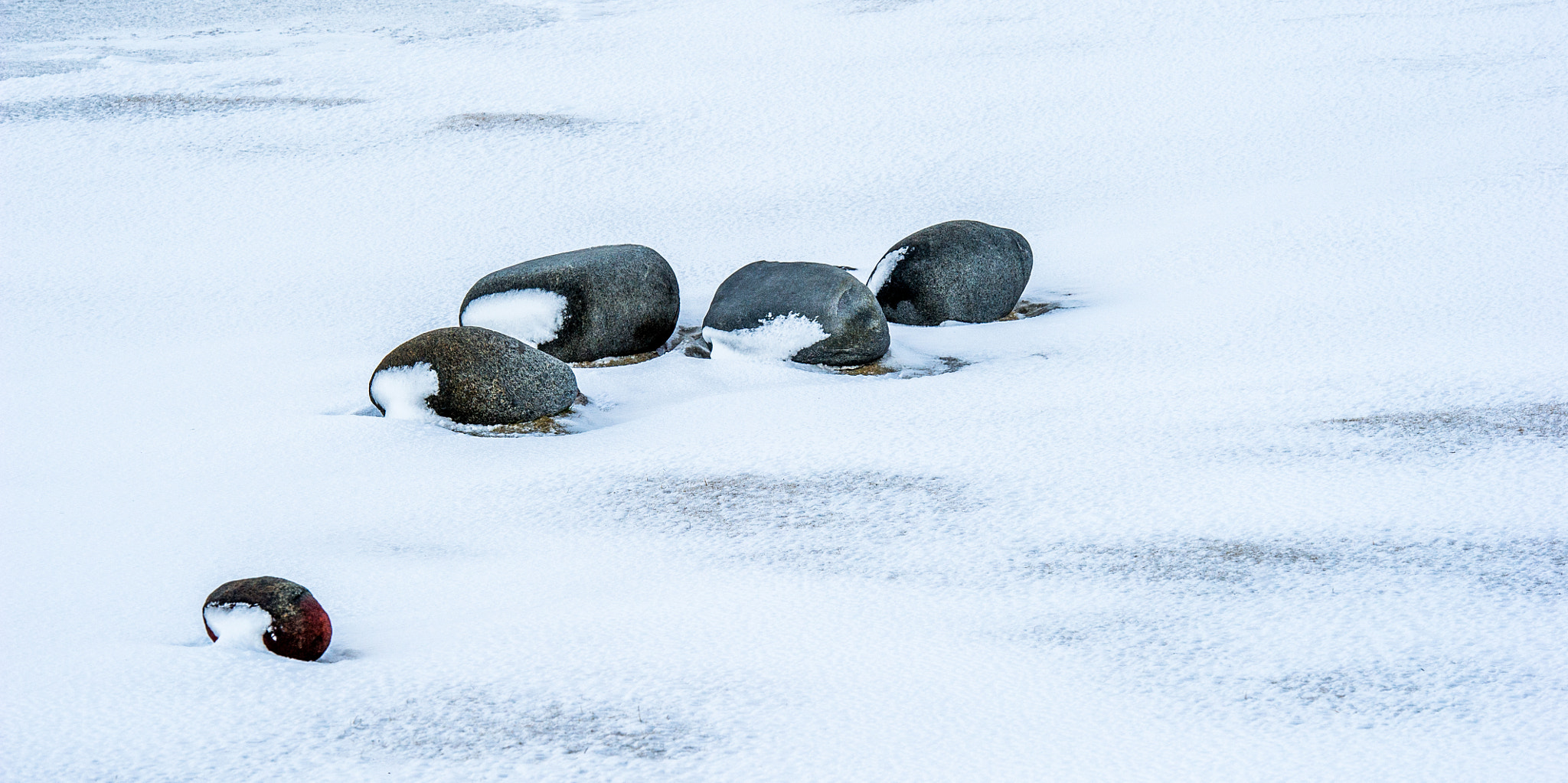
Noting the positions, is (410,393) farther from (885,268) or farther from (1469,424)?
(1469,424)

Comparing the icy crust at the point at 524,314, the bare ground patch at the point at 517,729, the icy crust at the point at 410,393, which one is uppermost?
the icy crust at the point at 524,314

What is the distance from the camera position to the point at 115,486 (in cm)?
329

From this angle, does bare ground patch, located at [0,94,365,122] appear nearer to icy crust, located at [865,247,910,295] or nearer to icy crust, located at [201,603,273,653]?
icy crust, located at [865,247,910,295]

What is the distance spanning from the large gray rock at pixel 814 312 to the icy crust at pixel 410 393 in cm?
115

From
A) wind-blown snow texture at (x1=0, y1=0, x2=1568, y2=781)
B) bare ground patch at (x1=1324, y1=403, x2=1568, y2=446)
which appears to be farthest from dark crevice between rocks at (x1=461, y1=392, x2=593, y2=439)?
bare ground patch at (x1=1324, y1=403, x2=1568, y2=446)

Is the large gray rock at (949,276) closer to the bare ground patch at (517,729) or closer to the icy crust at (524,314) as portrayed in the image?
the icy crust at (524,314)

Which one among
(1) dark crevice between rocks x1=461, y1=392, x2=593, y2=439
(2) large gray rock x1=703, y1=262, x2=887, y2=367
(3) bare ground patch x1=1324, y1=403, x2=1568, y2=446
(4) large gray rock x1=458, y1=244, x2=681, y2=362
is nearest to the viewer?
(3) bare ground patch x1=1324, y1=403, x2=1568, y2=446

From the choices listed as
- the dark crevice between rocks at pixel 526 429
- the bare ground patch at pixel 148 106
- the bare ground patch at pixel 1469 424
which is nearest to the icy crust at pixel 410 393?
the dark crevice between rocks at pixel 526 429

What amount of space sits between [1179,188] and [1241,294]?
154cm

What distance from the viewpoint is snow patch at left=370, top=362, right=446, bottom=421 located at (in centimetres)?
391

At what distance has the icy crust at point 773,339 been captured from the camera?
4531 mm

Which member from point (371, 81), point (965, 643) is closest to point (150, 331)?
point (371, 81)

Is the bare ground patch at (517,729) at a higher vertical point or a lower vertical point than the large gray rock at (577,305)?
lower

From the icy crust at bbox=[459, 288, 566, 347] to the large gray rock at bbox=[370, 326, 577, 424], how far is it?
62cm
